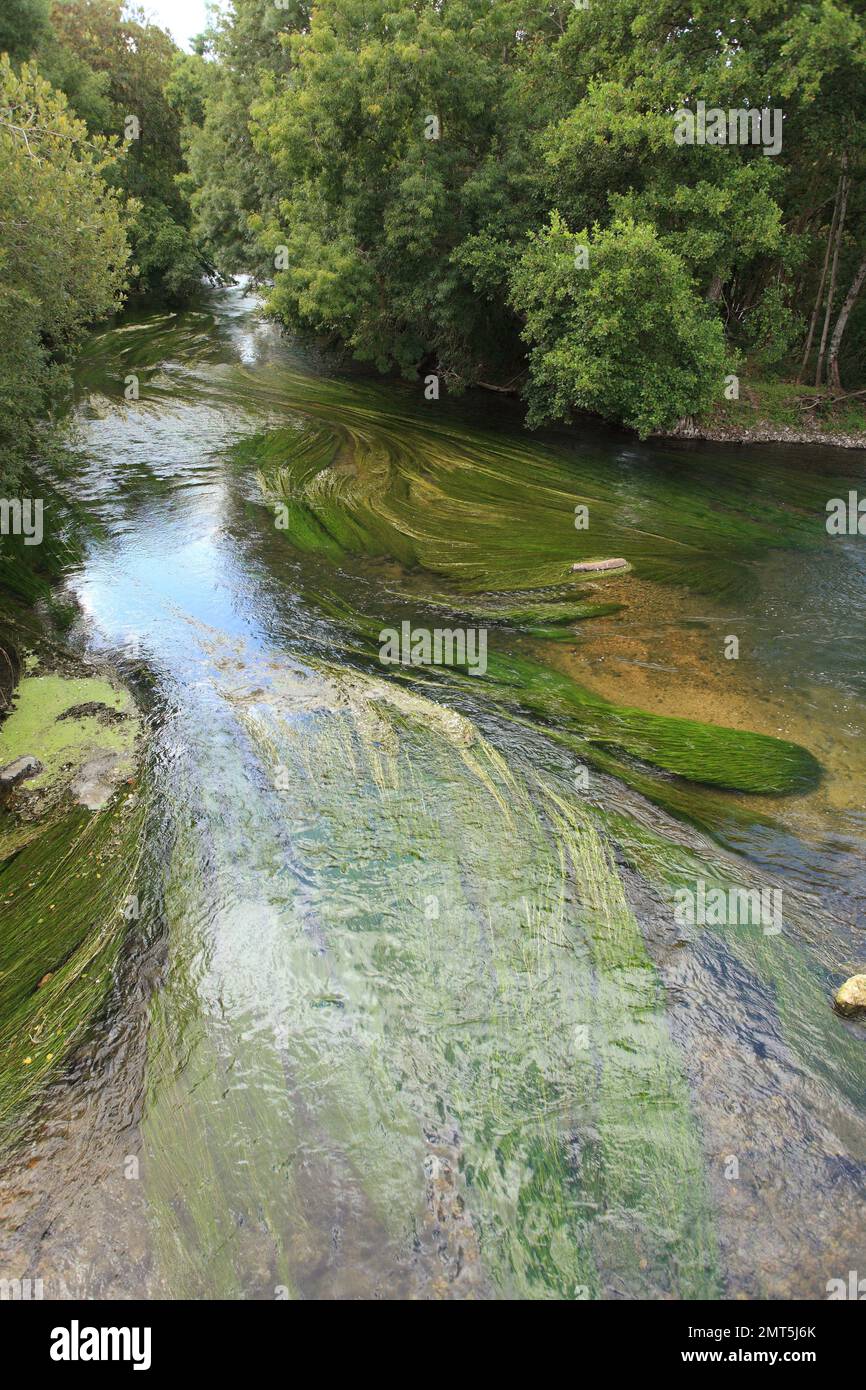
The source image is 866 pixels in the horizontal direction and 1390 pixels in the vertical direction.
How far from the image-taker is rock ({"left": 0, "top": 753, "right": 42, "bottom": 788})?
18.5 feet

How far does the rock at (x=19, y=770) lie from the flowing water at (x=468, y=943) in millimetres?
908

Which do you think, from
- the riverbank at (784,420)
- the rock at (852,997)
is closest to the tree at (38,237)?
the rock at (852,997)

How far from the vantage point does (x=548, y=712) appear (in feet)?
21.5

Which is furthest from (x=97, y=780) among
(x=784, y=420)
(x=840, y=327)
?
(x=840, y=327)

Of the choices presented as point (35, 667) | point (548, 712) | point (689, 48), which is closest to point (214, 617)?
point (35, 667)

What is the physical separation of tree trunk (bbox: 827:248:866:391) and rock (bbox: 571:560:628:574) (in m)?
10.3

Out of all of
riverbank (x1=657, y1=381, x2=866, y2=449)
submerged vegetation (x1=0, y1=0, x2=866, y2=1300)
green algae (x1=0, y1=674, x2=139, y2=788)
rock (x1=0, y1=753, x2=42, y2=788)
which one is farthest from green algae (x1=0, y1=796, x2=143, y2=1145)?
riverbank (x1=657, y1=381, x2=866, y2=449)

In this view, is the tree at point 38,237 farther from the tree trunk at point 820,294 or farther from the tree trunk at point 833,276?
the tree trunk at point 820,294

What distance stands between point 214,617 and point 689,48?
12.6 metres

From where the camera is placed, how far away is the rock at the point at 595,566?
358 inches

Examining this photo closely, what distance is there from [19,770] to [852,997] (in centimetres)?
603

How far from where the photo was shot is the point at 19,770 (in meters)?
5.73

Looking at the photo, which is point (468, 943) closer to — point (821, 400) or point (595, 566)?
point (595, 566)
